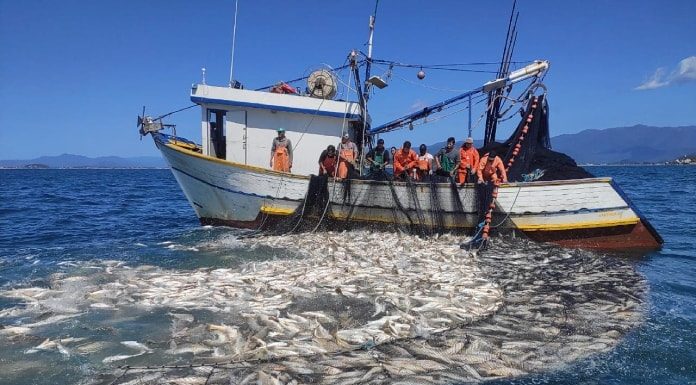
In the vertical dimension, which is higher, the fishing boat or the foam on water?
the fishing boat

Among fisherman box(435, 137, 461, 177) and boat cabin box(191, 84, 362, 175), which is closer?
fisherman box(435, 137, 461, 177)

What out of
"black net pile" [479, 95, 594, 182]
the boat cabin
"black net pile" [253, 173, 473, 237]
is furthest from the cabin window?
"black net pile" [479, 95, 594, 182]

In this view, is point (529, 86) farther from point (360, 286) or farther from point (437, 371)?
point (437, 371)

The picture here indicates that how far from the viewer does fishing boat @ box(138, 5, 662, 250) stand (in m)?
12.3

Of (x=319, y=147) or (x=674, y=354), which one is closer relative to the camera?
(x=674, y=354)

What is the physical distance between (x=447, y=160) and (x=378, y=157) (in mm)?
2073

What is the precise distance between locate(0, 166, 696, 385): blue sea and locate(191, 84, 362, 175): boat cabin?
265cm

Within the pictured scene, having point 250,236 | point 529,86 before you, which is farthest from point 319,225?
point 529,86

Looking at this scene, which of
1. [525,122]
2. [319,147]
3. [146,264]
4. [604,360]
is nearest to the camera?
[604,360]

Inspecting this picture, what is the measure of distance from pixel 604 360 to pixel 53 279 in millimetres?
9545

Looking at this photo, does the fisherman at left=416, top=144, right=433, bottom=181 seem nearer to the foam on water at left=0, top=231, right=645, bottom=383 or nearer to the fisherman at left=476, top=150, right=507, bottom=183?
the fisherman at left=476, top=150, right=507, bottom=183

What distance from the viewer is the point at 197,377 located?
501cm

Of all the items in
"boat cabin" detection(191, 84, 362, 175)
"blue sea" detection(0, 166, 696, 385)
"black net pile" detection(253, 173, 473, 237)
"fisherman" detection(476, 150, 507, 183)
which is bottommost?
"blue sea" detection(0, 166, 696, 385)

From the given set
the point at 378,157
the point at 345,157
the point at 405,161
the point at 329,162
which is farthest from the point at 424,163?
the point at 329,162
